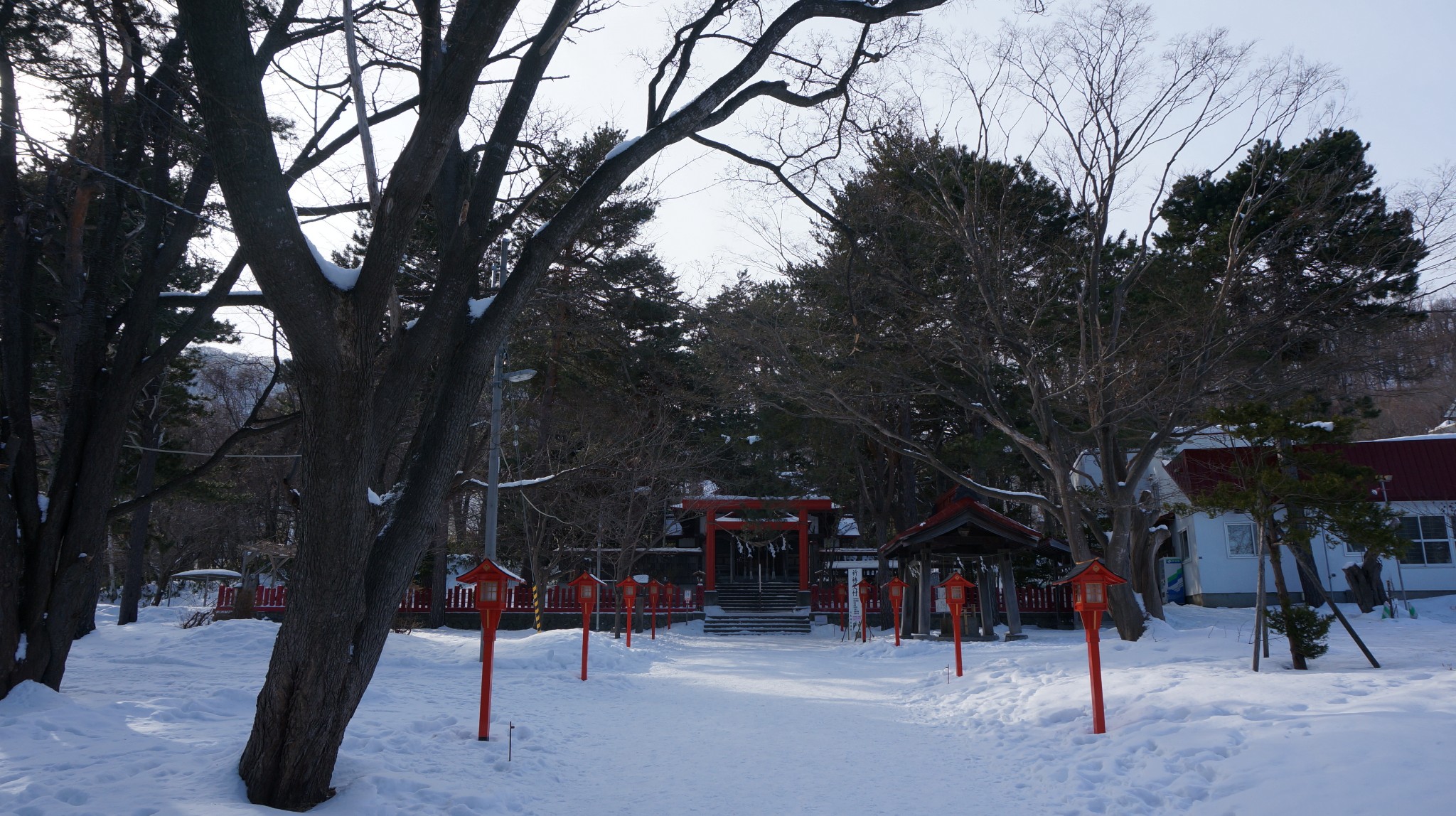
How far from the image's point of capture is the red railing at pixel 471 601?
28500 mm

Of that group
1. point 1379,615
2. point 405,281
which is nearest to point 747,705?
point 405,281

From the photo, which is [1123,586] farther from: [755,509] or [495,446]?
[755,509]

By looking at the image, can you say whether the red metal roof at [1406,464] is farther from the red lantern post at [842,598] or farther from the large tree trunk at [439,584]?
the large tree trunk at [439,584]

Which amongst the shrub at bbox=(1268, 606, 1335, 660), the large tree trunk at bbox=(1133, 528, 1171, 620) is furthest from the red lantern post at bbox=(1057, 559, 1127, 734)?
the large tree trunk at bbox=(1133, 528, 1171, 620)

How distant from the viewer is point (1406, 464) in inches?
1011

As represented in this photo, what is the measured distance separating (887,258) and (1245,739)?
11177 millimetres

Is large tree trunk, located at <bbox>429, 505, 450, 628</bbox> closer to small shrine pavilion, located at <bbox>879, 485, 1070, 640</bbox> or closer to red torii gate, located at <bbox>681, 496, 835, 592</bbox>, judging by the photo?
red torii gate, located at <bbox>681, 496, 835, 592</bbox>

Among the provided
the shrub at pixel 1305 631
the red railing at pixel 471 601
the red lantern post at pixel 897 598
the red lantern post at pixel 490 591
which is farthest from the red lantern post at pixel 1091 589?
the red railing at pixel 471 601

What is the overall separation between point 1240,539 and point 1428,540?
484 centimetres

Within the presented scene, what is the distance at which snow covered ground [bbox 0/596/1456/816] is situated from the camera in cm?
533

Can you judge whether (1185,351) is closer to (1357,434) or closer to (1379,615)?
(1379,615)

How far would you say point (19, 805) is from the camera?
4645mm

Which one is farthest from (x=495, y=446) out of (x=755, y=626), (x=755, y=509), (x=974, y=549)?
(x=755, y=509)

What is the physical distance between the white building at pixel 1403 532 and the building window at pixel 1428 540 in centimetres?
2
